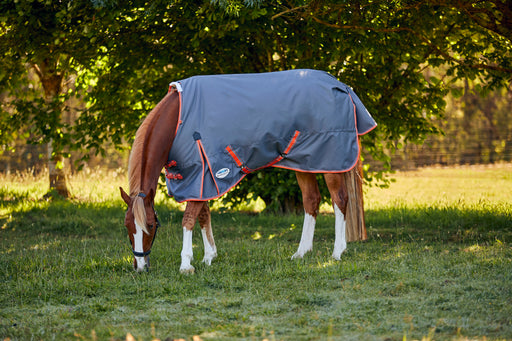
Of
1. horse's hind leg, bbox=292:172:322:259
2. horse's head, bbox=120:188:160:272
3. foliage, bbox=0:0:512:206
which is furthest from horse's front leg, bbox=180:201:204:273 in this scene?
foliage, bbox=0:0:512:206

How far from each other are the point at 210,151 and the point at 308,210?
1.46m

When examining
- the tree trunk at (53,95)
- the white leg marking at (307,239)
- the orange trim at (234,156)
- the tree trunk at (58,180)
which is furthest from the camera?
the tree trunk at (58,180)

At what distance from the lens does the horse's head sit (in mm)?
4809

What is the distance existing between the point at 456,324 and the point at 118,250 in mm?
4082

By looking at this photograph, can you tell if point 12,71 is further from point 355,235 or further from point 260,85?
point 355,235

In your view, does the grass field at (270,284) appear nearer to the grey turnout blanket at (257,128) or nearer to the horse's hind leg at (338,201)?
the horse's hind leg at (338,201)

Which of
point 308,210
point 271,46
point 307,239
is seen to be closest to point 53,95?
point 271,46

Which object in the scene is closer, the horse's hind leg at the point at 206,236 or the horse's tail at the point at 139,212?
the horse's tail at the point at 139,212

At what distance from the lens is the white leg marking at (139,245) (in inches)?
193

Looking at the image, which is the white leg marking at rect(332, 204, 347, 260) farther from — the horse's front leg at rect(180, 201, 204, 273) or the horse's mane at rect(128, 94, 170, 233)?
the horse's mane at rect(128, 94, 170, 233)

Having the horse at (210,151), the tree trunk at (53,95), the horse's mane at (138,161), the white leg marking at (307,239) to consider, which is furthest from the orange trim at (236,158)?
the tree trunk at (53,95)

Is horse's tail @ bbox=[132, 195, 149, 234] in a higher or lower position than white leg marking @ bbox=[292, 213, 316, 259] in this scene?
higher

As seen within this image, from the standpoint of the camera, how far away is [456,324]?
333 cm

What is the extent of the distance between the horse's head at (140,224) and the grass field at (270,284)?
0.17 meters
